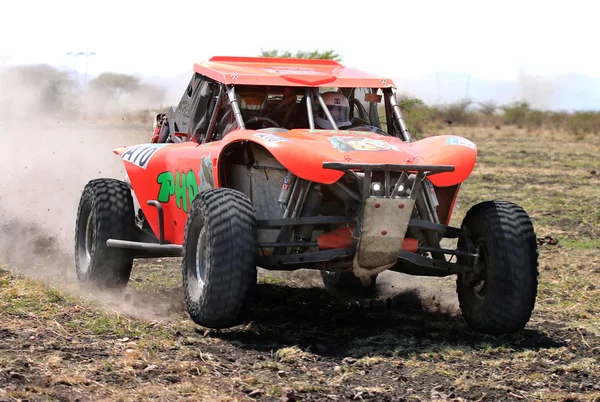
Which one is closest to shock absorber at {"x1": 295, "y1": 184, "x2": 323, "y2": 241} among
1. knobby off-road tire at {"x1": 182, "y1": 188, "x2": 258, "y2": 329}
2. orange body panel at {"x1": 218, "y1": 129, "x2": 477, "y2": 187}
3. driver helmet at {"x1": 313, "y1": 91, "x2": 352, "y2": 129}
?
orange body panel at {"x1": 218, "y1": 129, "x2": 477, "y2": 187}

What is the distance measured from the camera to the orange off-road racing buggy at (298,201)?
6.76 metres

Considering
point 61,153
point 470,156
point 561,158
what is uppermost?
point 470,156

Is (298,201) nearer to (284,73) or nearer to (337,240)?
(337,240)

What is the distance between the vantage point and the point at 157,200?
28.6ft

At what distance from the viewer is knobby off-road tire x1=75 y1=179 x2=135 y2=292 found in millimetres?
8930

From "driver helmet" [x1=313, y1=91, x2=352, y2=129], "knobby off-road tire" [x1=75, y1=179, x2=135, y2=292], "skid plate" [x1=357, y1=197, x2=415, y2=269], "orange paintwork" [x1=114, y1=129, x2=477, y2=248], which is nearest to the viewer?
"skid plate" [x1=357, y1=197, x2=415, y2=269]

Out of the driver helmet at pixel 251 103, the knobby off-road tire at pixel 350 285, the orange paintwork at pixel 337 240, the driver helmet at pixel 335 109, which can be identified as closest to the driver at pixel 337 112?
the driver helmet at pixel 335 109

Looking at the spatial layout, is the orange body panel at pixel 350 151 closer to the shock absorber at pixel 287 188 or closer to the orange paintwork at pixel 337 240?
the shock absorber at pixel 287 188

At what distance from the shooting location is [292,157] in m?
6.79

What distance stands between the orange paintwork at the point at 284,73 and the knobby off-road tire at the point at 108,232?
4.35ft

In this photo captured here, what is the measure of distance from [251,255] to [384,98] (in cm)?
262

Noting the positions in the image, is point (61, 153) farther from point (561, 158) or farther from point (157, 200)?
point (561, 158)

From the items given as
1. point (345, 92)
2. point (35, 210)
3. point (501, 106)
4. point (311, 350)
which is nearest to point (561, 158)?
point (35, 210)

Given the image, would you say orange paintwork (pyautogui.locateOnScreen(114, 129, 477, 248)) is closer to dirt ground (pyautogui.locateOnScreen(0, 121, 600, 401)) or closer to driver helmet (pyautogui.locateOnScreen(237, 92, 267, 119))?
driver helmet (pyautogui.locateOnScreen(237, 92, 267, 119))
